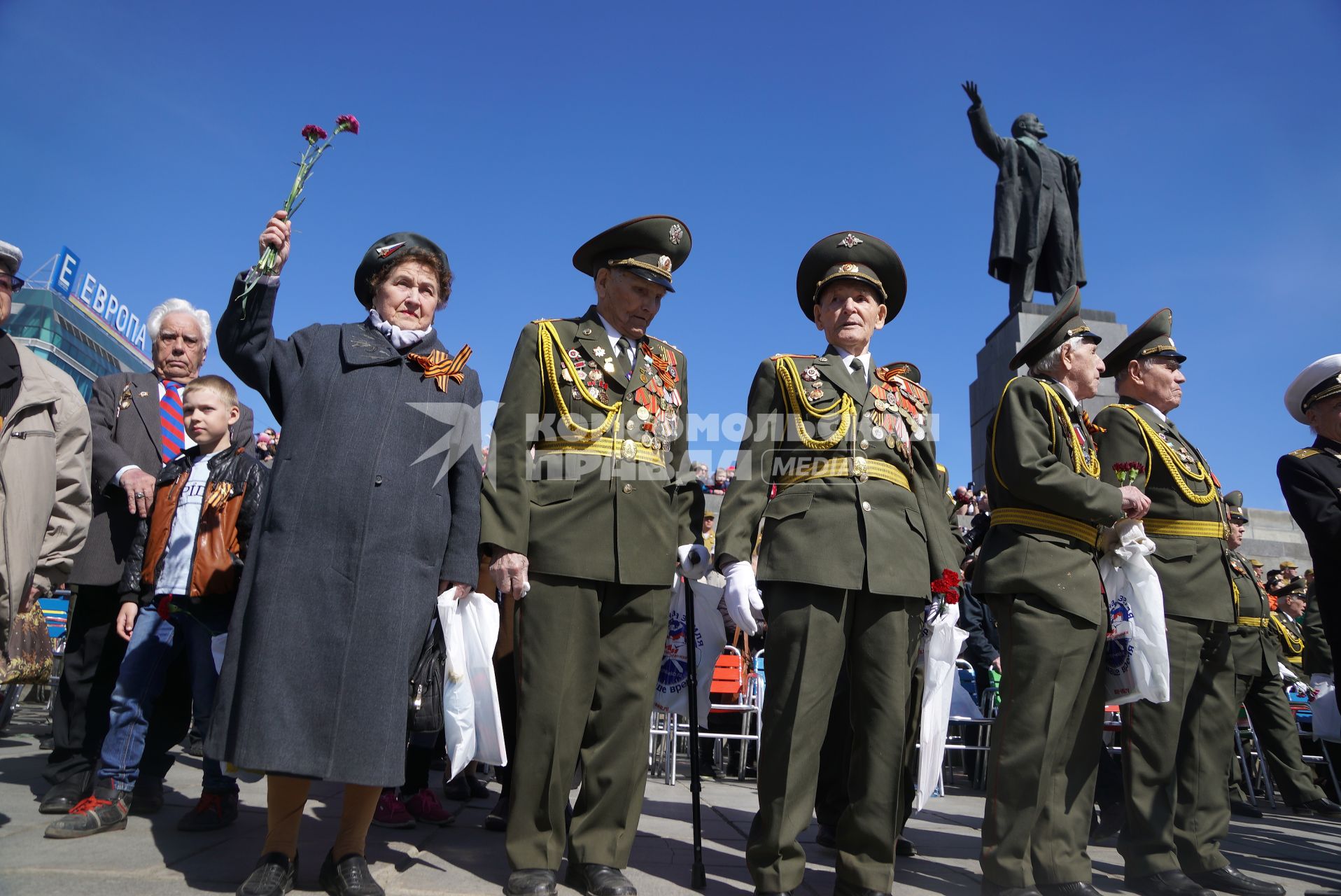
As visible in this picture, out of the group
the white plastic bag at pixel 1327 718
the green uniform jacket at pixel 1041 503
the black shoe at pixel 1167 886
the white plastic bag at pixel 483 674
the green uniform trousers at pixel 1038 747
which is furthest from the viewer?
the white plastic bag at pixel 1327 718

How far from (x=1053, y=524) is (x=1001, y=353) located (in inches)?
453

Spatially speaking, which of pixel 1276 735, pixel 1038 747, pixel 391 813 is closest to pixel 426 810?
pixel 391 813

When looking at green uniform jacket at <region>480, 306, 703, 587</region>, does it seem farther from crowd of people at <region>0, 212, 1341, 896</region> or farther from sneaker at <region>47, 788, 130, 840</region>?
sneaker at <region>47, 788, 130, 840</region>

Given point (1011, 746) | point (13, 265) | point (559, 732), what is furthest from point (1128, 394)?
point (13, 265)

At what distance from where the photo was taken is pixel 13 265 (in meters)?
3.28

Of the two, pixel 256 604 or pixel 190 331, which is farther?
pixel 190 331

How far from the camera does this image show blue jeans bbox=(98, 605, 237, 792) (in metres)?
3.90

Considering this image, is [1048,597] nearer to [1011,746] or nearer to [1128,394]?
[1011,746]

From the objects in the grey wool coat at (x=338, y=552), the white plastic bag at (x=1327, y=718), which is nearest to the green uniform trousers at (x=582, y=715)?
the grey wool coat at (x=338, y=552)

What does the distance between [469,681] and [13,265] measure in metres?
2.14

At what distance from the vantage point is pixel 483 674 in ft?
11.0

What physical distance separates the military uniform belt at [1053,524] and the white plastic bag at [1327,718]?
373 centimetres

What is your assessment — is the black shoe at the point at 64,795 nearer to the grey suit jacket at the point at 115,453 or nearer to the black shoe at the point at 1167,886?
the grey suit jacket at the point at 115,453

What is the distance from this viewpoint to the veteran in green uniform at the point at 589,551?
332cm
